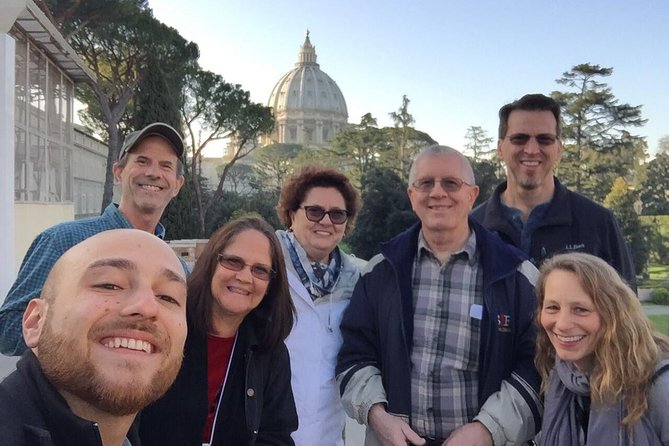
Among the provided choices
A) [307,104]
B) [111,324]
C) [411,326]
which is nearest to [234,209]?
[411,326]

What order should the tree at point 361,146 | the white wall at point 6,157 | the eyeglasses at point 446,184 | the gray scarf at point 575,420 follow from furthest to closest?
the tree at point 361,146
the white wall at point 6,157
the eyeglasses at point 446,184
the gray scarf at point 575,420

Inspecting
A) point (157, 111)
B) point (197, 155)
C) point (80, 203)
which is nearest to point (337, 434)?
point (80, 203)

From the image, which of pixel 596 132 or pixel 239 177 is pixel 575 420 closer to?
pixel 596 132

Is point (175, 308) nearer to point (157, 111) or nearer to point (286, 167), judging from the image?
point (157, 111)

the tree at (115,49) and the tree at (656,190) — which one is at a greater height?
the tree at (115,49)

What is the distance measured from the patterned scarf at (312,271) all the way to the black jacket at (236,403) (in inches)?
19.0

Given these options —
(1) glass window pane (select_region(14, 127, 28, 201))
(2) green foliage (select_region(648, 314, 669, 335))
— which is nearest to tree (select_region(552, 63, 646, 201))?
(2) green foliage (select_region(648, 314, 669, 335))

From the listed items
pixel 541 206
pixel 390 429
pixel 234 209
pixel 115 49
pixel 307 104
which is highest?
pixel 307 104

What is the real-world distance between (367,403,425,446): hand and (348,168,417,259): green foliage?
1444 centimetres

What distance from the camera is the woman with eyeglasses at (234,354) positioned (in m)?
1.78

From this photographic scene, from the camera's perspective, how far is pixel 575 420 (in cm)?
189

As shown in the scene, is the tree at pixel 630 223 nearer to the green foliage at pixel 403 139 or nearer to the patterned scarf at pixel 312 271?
the green foliage at pixel 403 139

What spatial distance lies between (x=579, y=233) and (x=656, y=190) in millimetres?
35514

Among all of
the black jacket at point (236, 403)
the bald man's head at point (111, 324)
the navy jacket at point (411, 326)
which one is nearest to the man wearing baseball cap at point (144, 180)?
the black jacket at point (236, 403)
